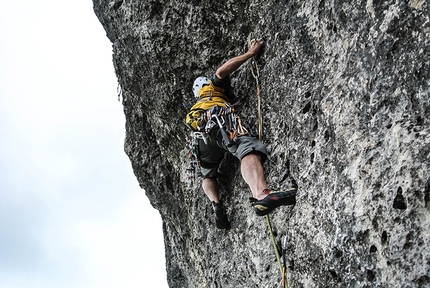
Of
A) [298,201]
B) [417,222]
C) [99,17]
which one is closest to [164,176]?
[99,17]

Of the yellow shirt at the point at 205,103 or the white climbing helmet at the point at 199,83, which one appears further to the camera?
the white climbing helmet at the point at 199,83

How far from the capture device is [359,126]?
456 centimetres

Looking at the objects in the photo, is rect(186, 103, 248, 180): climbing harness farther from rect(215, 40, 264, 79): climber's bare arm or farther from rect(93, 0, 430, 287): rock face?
rect(215, 40, 264, 79): climber's bare arm

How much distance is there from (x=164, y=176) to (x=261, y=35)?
4.03 m

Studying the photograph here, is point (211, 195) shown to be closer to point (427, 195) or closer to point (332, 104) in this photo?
point (332, 104)

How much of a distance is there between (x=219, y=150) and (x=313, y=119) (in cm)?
197

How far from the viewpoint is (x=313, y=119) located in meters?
5.30

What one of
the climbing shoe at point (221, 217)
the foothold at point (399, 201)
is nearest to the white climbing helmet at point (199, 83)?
the climbing shoe at point (221, 217)

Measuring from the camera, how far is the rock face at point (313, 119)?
4.03m

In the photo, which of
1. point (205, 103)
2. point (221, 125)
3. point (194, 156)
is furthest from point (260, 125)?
point (194, 156)

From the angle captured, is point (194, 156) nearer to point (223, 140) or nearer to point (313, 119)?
point (223, 140)

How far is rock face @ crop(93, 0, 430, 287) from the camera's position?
159 inches

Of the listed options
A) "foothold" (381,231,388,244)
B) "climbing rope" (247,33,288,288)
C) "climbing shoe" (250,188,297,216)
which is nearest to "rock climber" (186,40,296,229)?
"climbing shoe" (250,188,297,216)

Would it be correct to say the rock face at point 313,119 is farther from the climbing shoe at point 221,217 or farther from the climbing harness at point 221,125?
the climbing harness at point 221,125
